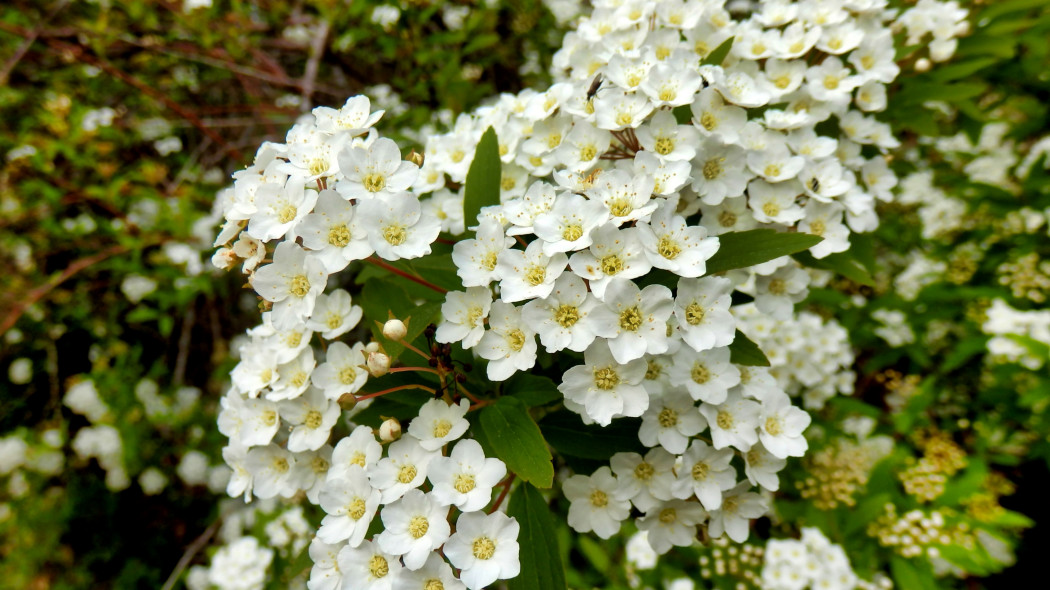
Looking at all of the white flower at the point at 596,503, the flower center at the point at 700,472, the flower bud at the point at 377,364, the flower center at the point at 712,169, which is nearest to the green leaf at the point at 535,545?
the white flower at the point at 596,503

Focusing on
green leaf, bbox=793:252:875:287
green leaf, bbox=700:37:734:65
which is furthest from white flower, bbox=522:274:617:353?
green leaf, bbox=700:37:734:65

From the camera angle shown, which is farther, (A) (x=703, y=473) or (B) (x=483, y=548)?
(A) (x=703, y=473)

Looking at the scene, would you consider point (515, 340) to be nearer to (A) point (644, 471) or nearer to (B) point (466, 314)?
(B) point (466, 314)

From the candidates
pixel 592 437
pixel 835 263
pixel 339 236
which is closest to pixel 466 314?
pixel 339 236

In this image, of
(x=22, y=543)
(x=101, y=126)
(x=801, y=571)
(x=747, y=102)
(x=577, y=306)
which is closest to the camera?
(x=577, y=306)

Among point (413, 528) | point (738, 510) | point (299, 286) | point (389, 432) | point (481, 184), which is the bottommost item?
point (738, 510)

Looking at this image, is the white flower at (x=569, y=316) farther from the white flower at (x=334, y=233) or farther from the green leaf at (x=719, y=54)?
the green leaf at (x=719, y=54)

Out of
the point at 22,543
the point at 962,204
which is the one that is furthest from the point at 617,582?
the point at 22,543

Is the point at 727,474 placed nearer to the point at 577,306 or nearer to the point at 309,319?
the point at 577,306
